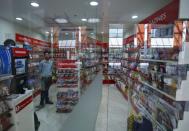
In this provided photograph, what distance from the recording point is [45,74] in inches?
180

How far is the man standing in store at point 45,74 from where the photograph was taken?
450 cm

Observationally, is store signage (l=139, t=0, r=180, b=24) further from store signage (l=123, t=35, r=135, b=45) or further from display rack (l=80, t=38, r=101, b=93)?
display rack (l=80, t=38, r=101, b=93)

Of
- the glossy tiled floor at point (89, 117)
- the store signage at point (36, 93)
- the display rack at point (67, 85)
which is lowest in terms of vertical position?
the glossy tiled floor at point (89, 117)

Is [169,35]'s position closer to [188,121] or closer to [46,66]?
[188,121]

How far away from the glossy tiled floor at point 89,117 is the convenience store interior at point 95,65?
0.07ft

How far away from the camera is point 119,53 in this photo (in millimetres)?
7094

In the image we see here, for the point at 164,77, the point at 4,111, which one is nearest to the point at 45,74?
the point at 4,111

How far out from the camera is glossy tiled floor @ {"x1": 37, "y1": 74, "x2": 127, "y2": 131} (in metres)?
3.45

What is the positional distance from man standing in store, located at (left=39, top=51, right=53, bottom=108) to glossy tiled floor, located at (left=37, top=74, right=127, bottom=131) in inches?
11.6

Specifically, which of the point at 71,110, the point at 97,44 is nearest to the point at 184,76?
the point at 71,110

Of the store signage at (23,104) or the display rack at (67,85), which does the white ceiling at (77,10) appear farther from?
the store signage at (23,104)

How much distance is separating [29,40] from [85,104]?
315cm

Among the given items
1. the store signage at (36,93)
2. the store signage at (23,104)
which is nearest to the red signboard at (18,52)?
the store signage at (23,104)

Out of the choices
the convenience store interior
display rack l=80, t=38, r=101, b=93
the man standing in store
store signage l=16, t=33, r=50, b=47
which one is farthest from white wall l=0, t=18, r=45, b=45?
display rack l=80, t=38, r=101, b=93
